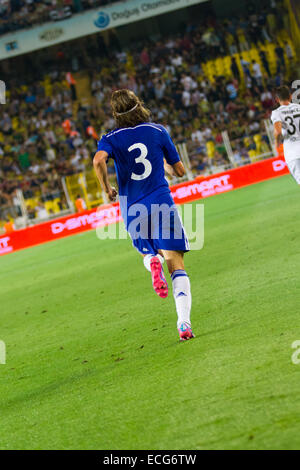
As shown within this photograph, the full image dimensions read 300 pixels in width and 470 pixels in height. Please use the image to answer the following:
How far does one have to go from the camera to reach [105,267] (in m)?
13.7

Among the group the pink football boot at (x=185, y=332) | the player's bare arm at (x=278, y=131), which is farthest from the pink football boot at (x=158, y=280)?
the player's bare arm at (x=278, y=131)

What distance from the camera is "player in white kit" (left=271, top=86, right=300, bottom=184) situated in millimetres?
11609

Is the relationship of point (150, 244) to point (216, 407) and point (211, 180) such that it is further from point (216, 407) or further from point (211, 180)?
point (211, 180)

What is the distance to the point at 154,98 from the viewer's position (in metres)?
33.2

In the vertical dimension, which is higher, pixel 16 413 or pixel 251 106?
pixel 16 413

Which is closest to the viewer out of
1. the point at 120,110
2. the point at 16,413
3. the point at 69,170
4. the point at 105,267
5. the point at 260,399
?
the point at 260,399

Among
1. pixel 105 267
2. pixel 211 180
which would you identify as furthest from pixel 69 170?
pixel 105 267

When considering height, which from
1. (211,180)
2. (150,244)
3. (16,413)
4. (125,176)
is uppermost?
(125,176)

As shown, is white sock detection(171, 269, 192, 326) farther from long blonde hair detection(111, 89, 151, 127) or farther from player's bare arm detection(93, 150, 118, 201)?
long blonde hair detection(111, 89, 151, 127)

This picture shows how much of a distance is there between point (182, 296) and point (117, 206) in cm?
1677

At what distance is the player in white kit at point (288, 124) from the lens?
457 inches

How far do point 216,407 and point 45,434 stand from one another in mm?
1134

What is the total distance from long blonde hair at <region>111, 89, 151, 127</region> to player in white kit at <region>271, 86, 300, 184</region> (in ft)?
18.1

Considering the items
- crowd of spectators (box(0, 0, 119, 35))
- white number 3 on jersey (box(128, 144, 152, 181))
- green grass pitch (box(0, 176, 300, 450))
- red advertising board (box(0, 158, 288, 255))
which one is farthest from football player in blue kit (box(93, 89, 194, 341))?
crowd of spectators (box(0, 0, 119, 35))
